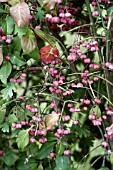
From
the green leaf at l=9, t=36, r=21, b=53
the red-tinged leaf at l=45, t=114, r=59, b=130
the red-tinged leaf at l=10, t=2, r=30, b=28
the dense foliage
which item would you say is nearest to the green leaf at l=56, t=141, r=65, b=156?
the dense foliage

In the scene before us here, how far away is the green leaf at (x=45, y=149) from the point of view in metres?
1.70

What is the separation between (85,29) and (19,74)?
380mm

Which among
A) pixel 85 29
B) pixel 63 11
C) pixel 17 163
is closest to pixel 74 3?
pixel 85 29

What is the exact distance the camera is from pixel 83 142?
A: 216cm

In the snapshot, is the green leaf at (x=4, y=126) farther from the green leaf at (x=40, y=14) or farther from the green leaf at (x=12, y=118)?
the green leaf at (x=40, y=14)

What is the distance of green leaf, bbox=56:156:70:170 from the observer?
5.47 feet

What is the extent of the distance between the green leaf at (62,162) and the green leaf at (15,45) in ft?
1.55

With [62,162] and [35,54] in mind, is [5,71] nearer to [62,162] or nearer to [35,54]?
[35,54]

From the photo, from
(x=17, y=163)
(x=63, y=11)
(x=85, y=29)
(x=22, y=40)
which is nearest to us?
(x=22, y=40)

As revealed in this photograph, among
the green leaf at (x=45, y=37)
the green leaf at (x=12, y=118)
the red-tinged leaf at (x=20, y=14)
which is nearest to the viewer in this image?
the red-tinged leaf at (x=20, y=14)

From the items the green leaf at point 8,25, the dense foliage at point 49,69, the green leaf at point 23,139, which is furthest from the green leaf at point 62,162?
the green leaf at point 8,25

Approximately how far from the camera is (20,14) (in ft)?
4.32

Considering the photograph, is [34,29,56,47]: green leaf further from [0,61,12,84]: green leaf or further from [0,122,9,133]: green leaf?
[0,122,9,133]: green leaf

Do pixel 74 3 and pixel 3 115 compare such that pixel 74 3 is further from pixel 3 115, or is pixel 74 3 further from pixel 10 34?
pixel 3 115
